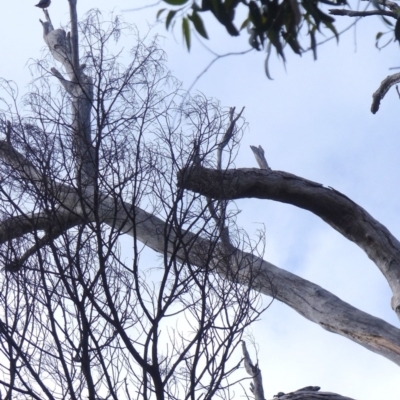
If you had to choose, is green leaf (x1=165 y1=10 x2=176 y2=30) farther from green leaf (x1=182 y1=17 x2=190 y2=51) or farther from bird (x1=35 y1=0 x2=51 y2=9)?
bird (x1=35 y1=0 x2=51 y2=9)

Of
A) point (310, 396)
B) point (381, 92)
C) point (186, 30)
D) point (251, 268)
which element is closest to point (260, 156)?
point (381, 92)

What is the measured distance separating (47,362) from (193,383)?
0.88 m

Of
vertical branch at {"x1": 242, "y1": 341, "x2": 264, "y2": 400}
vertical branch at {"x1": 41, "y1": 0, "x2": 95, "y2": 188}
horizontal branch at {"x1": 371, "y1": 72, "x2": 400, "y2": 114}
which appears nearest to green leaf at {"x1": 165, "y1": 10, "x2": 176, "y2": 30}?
vertical branch at {"x1": 41, "y1": 0, "x2": 95, "y2": 188}

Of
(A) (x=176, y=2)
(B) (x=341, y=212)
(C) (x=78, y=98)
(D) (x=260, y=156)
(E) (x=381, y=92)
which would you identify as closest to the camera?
(A) (x=176, y=2)

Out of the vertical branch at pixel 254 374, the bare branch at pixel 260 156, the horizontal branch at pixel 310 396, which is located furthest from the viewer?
the bare branch at pixel 260 156

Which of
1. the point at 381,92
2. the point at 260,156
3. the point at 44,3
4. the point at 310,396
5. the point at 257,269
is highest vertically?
the point at 44,3

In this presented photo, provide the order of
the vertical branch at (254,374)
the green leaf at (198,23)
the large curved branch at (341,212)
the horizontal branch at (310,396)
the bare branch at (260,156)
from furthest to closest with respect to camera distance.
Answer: the bare branch at (260,156), the large curved branch at (341,212), the horizontal branch at (310,396), the vertical branch at (254,374), the green leaf at (198,23)

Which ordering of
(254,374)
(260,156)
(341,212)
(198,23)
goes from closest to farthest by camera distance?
(198,23)
(254,374)
(341,212)
(260,156)

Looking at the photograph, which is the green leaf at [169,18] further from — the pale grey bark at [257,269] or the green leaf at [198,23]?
the pale grey bark at [257,269]

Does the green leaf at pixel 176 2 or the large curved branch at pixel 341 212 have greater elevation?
the large curved branch at pixel 341 212

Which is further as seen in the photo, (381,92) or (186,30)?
(381,92)

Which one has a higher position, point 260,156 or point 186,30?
point 260,156

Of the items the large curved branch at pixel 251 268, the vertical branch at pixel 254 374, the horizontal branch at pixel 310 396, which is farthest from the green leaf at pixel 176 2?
the horizontal branch at pixel 310 396

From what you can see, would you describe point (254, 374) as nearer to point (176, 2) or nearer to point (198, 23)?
point (198, 23)
